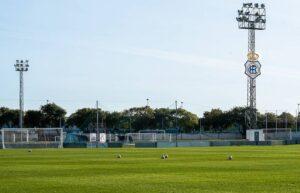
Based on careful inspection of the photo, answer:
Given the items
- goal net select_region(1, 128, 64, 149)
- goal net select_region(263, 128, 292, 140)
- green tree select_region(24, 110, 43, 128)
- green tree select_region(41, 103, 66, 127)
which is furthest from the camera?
green tree select_region(24, 110, 43, 128)

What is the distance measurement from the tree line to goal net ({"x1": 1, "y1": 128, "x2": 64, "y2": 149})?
270 ft

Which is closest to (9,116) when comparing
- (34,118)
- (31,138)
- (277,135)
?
(34,118)

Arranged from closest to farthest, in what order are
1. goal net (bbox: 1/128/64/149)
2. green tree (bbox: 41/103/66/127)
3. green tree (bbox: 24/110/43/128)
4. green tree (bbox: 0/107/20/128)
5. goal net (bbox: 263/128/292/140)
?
goal net (bbox: 1/128/64/149), goal net (bbox: 263/128/292/140), green tree (bbox: 41/103/66/127), green tree (bbox: 24/110/43/128), green tree (bbox: 0/107/20/128)

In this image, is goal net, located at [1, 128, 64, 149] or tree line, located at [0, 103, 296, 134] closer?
goal net, located at [1, 128, 64, 149]

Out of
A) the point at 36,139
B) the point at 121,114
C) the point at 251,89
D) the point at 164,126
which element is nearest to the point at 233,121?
the point at 164,126

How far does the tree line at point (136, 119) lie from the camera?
182625 millimetres

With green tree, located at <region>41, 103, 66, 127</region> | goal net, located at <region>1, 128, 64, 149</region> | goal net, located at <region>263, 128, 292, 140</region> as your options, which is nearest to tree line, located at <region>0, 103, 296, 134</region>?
green tree, located at <region>41, 103, 66, 127</region>

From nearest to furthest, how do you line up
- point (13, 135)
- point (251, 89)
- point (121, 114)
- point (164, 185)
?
point (164, 185) < point (13, 135) < point (251, 89) < point (121, 114)

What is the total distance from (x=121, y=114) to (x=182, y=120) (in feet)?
62.2

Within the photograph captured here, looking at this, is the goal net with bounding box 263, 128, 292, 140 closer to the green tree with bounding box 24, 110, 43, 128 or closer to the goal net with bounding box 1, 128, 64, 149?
the goal net with bounding box 1, 128, 64, 149

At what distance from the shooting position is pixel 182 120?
192875mm

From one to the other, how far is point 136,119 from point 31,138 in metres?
97.1

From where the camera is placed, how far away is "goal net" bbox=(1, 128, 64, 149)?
8788 cm

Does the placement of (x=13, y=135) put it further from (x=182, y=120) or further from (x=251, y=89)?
(x=182, y=120)
